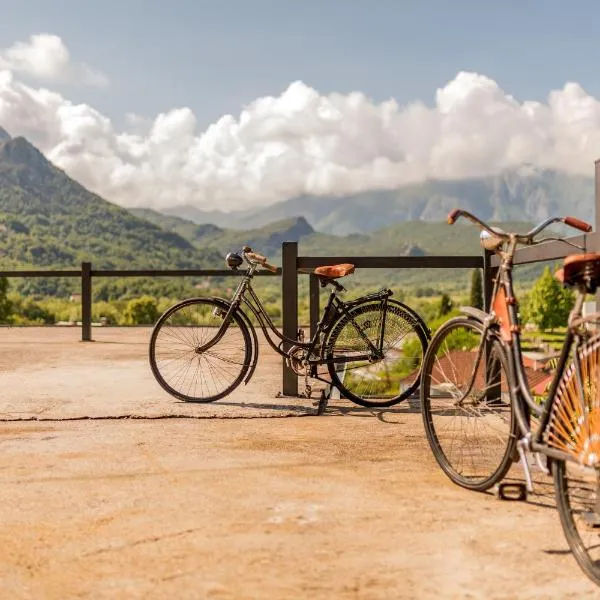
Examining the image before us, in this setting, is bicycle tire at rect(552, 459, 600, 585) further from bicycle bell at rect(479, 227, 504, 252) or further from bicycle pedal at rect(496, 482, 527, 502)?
bicycle bell at rect(479, 227, 504, 252)

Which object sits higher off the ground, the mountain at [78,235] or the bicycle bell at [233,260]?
the mountain at [78,235]

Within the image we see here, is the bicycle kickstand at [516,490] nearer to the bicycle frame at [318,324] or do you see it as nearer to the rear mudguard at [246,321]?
the bicycle frame at [318,324]

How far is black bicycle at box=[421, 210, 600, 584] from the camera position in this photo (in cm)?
259

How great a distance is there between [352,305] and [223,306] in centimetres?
89

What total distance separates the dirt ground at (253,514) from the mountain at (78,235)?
354 ft

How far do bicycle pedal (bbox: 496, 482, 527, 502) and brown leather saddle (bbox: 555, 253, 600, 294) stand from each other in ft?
3.37

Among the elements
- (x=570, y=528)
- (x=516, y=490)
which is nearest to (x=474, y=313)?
(x=516, y=490)

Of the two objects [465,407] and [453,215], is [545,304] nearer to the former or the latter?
[465,407]

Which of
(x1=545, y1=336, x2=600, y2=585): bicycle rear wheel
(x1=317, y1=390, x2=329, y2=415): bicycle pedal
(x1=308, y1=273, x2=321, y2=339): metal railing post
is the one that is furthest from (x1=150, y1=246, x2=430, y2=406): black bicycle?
(x1=545, y1=336, x2=600, y2=585): bicycle rear wheel

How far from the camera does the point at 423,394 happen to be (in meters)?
3.88

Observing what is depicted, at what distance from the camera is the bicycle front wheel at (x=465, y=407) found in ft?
11.5

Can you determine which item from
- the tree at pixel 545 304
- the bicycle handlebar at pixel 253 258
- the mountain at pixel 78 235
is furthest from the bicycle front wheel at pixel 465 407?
the mountain at pixel 78 235

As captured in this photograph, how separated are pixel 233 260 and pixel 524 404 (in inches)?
114

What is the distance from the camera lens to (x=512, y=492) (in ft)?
11.1
